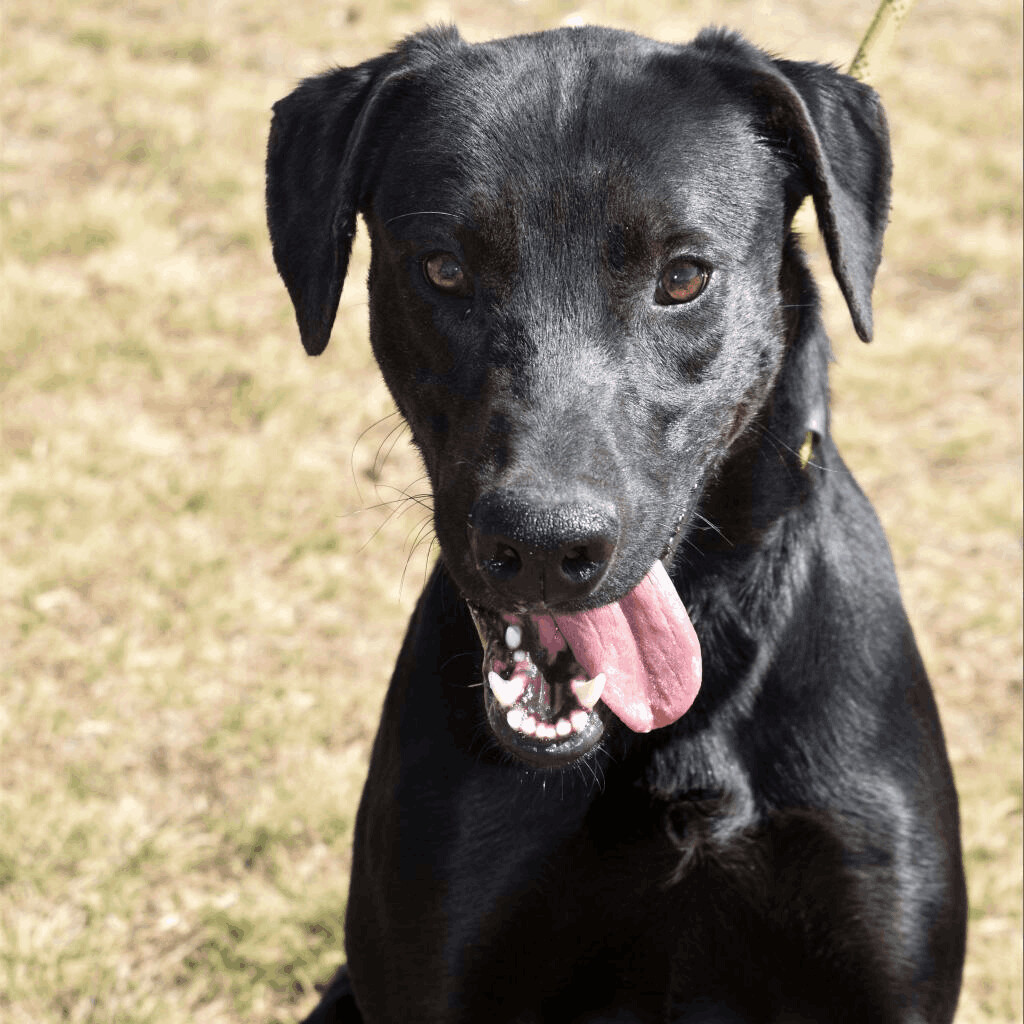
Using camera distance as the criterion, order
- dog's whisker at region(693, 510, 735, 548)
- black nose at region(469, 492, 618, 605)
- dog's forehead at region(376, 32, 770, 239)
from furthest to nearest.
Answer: dog's whisker at region(693, 510, 735, 548), dog's forehead at region(376, 32, 770, 239), black nose at region(469, 492, 618, 605)

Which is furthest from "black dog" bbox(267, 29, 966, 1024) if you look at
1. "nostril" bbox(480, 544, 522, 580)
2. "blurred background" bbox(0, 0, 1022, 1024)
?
"blurred background" bbox(0, 0, 1022, 1024)

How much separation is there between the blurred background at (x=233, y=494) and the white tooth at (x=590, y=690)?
1.20 metres

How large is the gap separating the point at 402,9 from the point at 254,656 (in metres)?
5.04

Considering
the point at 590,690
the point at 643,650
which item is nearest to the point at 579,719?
the point at 590,690

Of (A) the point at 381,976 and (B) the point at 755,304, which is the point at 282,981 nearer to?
(A) the point at 381,976

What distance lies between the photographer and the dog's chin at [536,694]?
2510 mm

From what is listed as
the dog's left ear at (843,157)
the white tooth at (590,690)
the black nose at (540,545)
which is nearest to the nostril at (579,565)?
the black nose at (540,545)

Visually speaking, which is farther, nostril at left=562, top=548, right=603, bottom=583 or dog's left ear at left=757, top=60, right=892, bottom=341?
dog's left ear at left=757, top=60, right=892, bottom=341

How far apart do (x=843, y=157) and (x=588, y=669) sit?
105 cm

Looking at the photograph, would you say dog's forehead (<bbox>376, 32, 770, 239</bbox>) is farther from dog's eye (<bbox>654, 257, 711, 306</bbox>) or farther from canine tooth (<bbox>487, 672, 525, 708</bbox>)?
canine tooth (<bbox>487, 672, 525, 708</bbox>)

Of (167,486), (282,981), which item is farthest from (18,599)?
(282,981)

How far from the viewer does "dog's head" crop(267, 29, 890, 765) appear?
2426mm

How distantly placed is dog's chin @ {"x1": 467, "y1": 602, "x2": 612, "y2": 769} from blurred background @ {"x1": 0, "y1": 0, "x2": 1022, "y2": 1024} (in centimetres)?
107

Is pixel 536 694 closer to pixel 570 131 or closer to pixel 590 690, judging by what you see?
pixel 590 690
